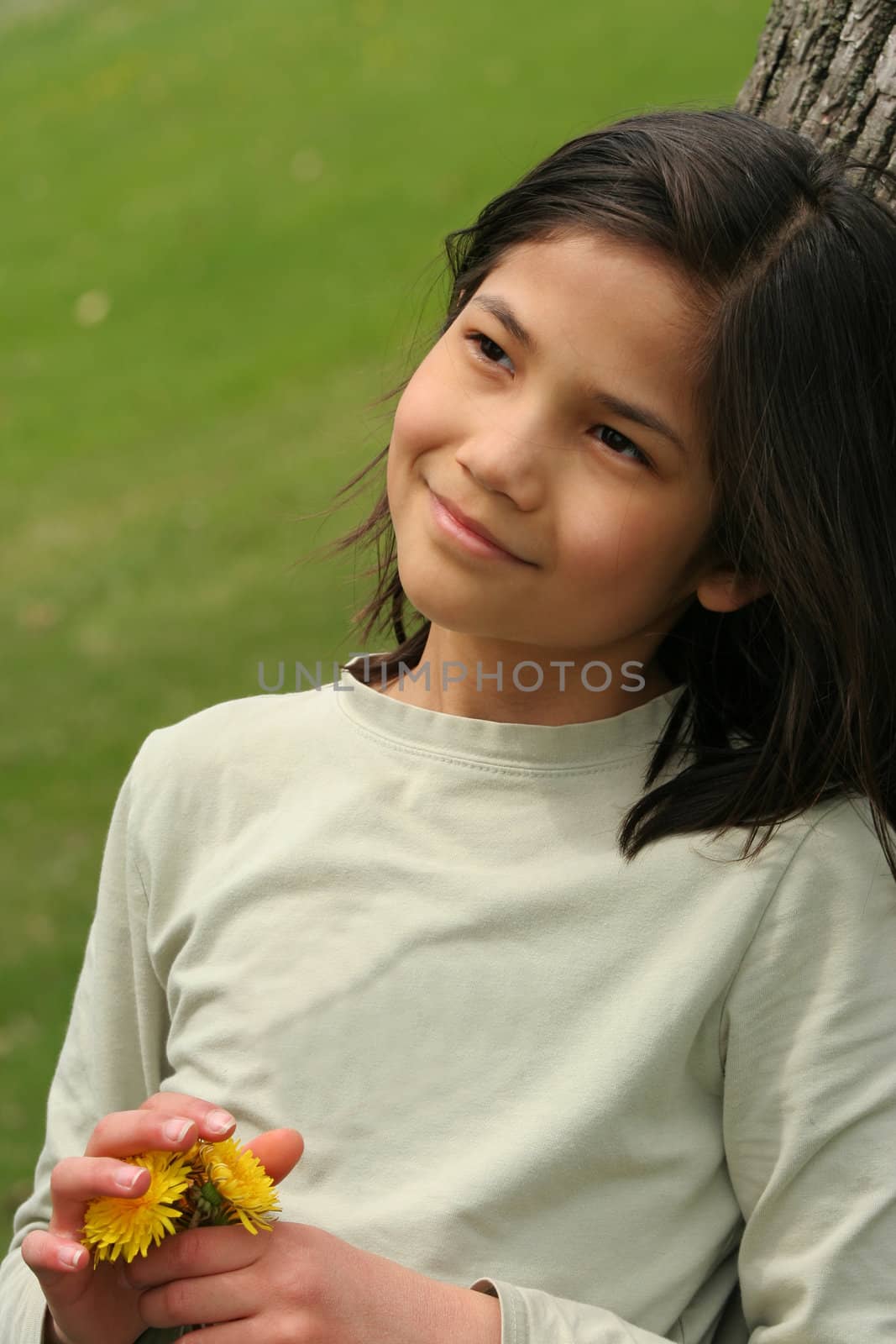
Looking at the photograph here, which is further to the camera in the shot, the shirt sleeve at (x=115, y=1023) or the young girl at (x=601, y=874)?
the shirt sleeve at (x=115, y=1023)

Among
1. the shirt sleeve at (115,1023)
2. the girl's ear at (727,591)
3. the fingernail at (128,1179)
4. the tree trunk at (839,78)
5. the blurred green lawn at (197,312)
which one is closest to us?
the fingernail at (128,1179)

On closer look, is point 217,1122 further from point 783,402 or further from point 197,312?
point 197,312

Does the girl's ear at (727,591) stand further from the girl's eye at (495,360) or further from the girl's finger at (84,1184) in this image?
the girl's finger at (84,1184)

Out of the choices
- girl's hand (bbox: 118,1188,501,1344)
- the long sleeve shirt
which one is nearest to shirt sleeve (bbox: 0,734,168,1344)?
the long sleeve shirt

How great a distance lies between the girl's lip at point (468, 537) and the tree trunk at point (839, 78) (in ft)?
2.55

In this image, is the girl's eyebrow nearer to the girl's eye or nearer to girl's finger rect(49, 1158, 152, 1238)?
the girl's eye

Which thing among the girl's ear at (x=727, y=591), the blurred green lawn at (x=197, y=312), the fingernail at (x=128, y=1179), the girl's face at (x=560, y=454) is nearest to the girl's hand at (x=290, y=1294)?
the fingernail at (x=128, y=1179)

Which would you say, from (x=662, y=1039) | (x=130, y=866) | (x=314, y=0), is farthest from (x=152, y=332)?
(x=662, y=1039)

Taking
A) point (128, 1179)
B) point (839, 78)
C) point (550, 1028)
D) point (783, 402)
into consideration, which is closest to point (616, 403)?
point (783, 402)

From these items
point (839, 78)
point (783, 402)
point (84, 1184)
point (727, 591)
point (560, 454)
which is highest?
point (839, 78)

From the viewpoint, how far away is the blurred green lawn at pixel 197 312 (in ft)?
16.2

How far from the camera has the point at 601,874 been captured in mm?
1787

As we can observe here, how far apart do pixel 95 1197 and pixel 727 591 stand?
955 millimetres

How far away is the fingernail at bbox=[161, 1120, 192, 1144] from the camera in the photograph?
4.84 ft
